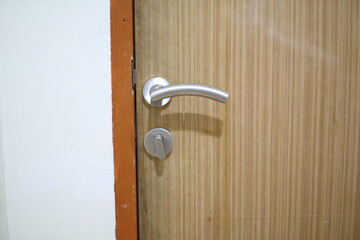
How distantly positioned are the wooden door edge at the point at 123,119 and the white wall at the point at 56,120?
0.05ft

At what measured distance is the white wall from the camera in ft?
1.25

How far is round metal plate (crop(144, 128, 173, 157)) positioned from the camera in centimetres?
40

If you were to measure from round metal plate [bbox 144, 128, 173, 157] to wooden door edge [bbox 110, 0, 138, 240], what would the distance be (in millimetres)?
26

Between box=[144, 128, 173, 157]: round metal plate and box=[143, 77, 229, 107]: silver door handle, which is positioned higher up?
box=[143, 77, 229, 107]: silver door handle

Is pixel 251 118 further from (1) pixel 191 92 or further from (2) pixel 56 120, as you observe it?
(2) pixel 56 120

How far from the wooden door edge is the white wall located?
0.6 inches

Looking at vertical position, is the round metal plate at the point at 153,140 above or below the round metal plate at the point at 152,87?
below

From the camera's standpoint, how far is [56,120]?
1.29ft

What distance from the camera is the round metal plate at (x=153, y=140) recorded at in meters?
0.40

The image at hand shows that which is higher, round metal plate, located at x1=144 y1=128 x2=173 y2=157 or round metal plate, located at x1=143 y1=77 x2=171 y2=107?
round metal plate, located at x1=143 y1=77 x2=171 y2=107

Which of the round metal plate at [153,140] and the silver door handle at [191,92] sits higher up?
the silver door handle at [191,92]

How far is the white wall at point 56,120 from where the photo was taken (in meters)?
0.38

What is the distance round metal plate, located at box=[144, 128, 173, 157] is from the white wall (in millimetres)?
62

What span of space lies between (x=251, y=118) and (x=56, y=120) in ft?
1.08
